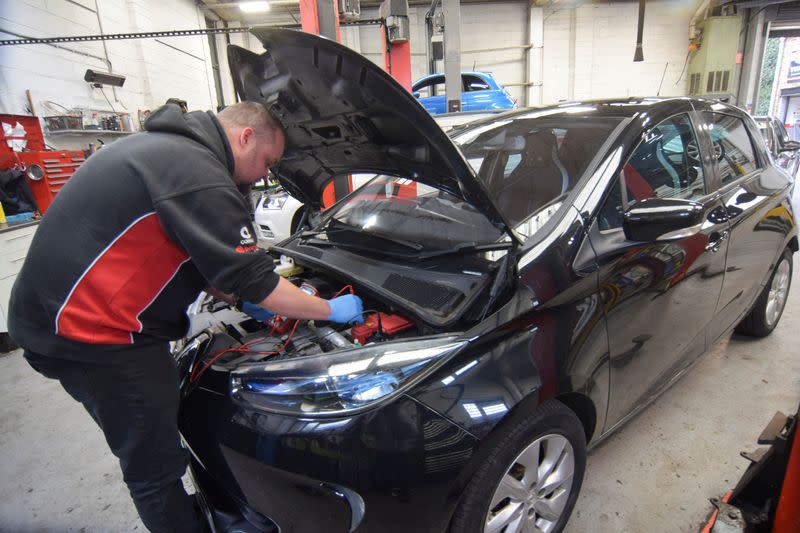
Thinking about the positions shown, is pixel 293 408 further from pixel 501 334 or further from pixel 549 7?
pixel 549 7

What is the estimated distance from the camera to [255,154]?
1.18 meters

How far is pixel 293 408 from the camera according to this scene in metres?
1.02

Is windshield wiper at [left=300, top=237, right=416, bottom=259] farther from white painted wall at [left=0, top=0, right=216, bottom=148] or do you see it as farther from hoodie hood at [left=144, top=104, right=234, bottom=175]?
white painted wall at [left=0, top=0, right=216, bottom=148]

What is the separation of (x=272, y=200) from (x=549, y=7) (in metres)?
9.52

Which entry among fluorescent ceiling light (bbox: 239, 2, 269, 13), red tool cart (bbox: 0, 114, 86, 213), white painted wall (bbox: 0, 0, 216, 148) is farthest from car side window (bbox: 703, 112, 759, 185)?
fluorescent ceiling light (bbox: 239, 2, 269, 13)

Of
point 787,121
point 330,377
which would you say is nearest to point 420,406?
point 330,377

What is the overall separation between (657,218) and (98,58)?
778cm

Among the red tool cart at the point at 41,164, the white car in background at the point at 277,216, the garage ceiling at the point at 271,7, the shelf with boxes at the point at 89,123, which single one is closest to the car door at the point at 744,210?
the white car in background at the point at 277,216

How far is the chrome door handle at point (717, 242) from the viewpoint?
5.46 feet

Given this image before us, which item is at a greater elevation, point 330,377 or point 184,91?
point 184,91

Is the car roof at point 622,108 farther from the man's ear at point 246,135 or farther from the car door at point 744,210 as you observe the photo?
the man's ear at point 246,135

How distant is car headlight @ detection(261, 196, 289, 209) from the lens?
486 centimetres

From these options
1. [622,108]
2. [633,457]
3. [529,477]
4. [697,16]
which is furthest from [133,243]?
[697,16]

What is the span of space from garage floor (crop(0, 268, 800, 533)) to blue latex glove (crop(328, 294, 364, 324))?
1.04 metres
